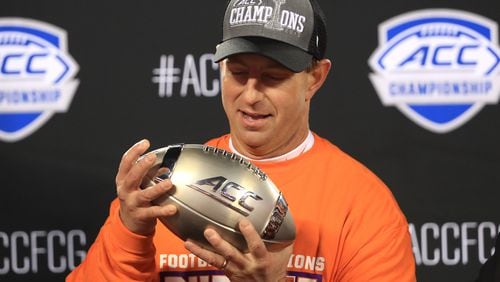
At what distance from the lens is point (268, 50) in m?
1.54

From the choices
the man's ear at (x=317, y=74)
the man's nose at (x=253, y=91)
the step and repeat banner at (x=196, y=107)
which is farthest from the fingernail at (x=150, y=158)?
the step and repeat banner at (x=196, y=107)

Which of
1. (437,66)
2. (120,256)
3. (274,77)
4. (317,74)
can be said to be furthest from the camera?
(437,66)

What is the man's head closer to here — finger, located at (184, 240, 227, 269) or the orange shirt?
the orange shirt

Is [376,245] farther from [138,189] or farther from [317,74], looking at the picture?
[138,189]

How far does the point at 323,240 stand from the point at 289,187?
0.13 m

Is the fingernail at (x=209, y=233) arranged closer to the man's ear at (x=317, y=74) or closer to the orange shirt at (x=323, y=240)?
the orange shirt at (x=323, y=240)

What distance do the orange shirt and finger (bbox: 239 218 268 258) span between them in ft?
0.75

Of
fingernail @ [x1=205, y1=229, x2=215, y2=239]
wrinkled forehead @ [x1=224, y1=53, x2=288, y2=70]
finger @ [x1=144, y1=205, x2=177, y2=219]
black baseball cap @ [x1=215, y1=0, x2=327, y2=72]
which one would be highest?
black baseball cap @ [x1=215, y1=0, x2=327, y2=72]

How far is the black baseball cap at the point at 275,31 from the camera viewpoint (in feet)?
5.08

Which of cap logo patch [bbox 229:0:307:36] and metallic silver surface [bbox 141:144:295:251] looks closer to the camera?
metallic silver surface [bbox 141:144:295:251]

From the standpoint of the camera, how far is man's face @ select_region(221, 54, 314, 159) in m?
1.57

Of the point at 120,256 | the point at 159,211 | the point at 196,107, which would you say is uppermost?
the point at 196,107

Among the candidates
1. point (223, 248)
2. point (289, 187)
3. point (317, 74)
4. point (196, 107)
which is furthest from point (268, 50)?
point (196, 107)

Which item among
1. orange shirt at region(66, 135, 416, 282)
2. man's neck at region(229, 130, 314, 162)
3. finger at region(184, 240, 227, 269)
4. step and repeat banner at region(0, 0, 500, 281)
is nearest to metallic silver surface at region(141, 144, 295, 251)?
finger at region(184, 240, 227, 269)
